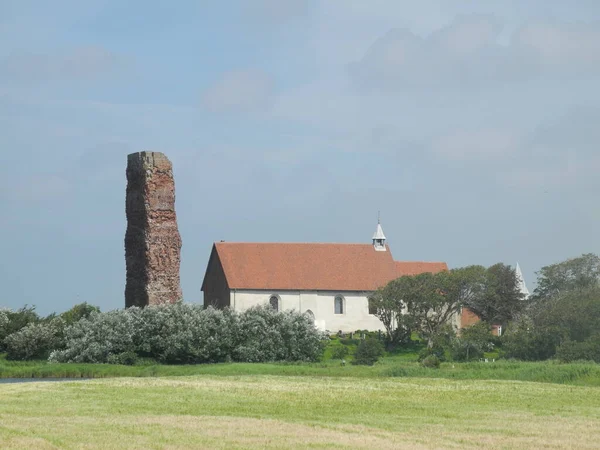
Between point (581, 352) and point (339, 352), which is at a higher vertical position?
point (339, 352)

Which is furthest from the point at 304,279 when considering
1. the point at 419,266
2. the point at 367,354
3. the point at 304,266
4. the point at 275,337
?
the point at 275,337

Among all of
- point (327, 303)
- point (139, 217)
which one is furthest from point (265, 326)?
point (327, 303)

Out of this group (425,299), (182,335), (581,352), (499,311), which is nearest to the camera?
(581,352)

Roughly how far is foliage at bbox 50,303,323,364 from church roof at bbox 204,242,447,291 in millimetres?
35181

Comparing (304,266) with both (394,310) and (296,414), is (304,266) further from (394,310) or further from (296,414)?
(296,414)

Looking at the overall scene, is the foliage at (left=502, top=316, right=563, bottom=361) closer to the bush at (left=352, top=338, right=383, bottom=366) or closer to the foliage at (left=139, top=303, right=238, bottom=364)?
the bush at (left=352, top=338, right=383, bottom=366)

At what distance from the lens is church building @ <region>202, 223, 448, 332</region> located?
83750 mm

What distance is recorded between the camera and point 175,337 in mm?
44406

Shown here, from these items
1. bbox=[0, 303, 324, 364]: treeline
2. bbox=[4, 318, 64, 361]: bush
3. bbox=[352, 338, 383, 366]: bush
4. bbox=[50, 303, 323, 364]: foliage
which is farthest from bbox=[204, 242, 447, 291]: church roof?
bbox=[50, 303, 323, 364]: foliage

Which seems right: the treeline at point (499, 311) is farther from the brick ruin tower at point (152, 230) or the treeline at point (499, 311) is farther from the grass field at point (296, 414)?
the grass field at point (296, 414)

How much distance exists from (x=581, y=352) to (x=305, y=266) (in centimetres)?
4465

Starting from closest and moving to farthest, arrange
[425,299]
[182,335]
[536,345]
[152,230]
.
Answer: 1. [182,335]
2. [152,230]
3. [536,345]
4. [425,299]

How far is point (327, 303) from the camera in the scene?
85312mm

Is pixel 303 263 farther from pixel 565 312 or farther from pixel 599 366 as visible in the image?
pixel 599 366
